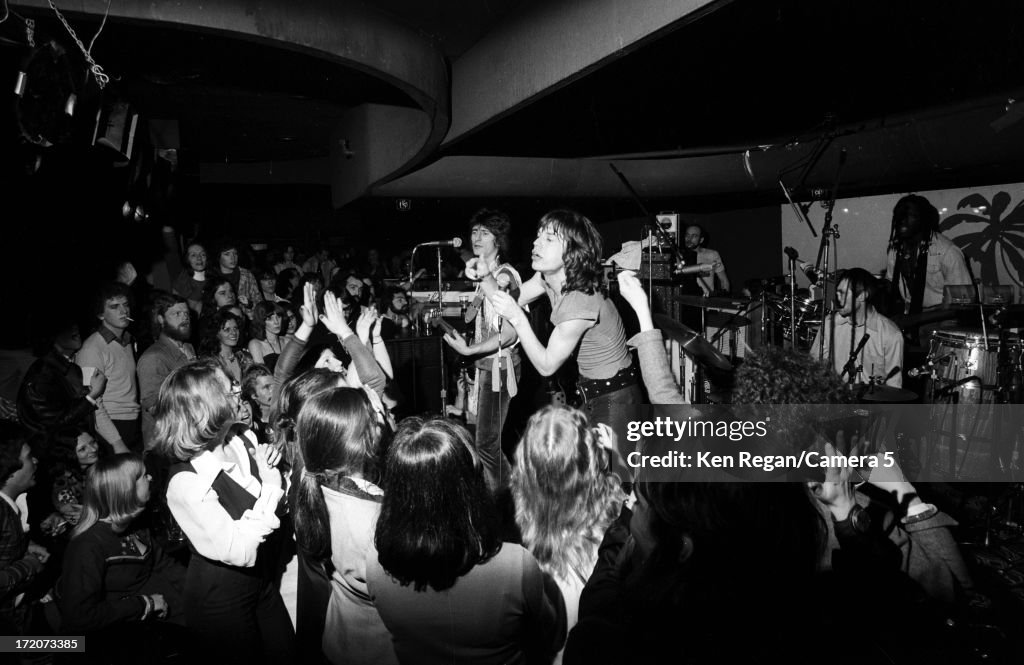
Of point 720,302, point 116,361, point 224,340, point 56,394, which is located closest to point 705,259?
point 720,302

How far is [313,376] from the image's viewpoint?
270 centimetres

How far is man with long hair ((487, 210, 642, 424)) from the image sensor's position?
313 centimetres

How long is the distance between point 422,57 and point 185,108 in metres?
3.44

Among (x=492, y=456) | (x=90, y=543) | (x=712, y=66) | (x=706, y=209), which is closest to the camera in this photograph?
(x=90, y=543)

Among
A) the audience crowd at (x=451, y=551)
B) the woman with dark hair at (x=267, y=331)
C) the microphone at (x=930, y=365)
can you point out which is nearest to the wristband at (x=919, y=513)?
the audience crowd at (x=451, y=551)

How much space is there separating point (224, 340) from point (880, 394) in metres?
3.72

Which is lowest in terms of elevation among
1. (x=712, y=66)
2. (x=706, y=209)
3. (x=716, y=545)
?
(x=716, y=545)

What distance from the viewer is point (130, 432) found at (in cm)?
412

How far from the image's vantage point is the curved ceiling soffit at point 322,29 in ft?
11.5

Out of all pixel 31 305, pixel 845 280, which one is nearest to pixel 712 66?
pixel 845 280

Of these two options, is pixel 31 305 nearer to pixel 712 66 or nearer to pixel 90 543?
pixel 90 543

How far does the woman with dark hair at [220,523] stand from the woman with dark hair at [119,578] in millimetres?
353

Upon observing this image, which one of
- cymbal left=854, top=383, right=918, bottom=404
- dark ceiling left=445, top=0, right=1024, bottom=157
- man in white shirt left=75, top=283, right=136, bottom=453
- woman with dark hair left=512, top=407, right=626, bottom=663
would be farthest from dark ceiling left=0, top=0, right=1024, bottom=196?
woman with dark hair left=512, top=407, right=626, bottom=663

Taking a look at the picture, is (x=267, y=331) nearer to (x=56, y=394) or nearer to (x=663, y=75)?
(x=56, y=394)
